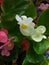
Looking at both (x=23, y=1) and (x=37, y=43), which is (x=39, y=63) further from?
(x=23, y=1)

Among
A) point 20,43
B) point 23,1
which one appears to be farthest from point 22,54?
point 23,1

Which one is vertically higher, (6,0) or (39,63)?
(6,0)

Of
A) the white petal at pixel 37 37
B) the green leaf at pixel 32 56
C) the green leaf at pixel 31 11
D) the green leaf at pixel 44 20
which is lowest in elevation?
the green leaf at pixel 32 56

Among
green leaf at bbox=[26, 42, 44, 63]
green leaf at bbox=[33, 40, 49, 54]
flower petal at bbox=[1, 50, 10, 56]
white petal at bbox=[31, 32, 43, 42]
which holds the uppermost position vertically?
white petal at bbox=[31, 32, 43, 42]
